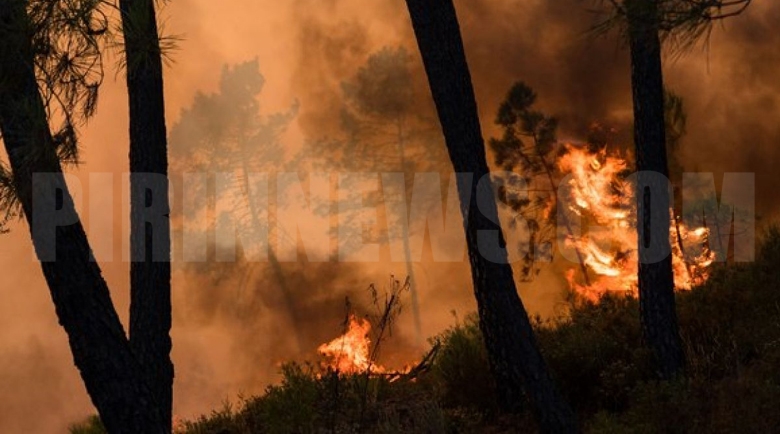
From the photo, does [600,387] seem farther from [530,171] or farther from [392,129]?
[392,129]

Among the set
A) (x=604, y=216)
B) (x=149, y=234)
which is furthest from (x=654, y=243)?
(x=604, y=216)

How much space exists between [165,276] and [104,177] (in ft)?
83.4

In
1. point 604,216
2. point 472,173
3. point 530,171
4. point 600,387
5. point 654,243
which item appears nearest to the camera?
point 472,173

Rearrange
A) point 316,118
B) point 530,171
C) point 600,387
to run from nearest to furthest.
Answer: point 600,387 → point 530,171 → point 316,118

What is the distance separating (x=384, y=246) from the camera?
30297 mm

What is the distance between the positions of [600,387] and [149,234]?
14.4 ft

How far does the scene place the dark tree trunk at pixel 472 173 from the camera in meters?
8.59

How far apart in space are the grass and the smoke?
13.9 meters

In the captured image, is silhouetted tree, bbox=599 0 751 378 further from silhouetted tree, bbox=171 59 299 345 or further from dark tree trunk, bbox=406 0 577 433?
silhouetted tree, bbox=171 59 299 345

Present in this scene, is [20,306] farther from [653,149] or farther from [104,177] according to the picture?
[653,149]

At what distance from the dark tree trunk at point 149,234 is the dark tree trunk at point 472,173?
7.62 feet

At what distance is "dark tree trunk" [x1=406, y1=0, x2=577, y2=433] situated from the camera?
8586mm

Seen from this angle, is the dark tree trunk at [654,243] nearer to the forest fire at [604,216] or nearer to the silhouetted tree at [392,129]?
the forest fire at [604,216]

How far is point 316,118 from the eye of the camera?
31328mm
